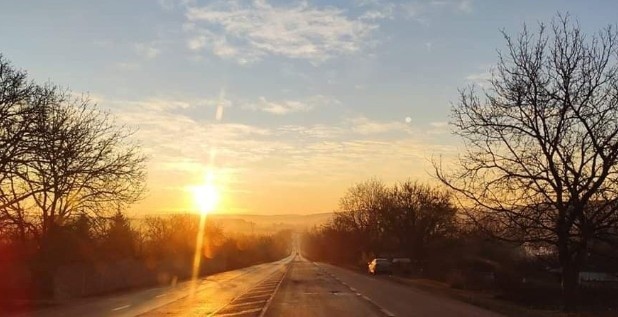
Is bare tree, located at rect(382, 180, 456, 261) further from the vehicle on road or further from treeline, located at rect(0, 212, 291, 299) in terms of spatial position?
treeline, located at rect(0, 212, 291, 299)

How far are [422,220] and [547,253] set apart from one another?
34565 mm

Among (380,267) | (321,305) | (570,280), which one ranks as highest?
(380,267)

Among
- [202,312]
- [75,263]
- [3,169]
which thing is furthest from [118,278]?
[202,312]

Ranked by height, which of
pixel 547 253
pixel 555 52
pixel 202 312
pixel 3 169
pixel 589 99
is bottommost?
pixel 202 312

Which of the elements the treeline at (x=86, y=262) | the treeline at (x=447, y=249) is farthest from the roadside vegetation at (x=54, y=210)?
the treeline at (x=447, y=249)

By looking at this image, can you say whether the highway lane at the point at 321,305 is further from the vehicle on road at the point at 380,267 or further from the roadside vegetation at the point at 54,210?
the vehicle on road at the point at 380,267

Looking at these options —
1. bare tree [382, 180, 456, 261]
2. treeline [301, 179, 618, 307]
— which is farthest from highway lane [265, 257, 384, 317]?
bare tree [382, 180, 456, 261]

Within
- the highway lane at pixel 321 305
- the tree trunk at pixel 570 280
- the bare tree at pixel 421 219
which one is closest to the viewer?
the highway lane at pixel 321 305

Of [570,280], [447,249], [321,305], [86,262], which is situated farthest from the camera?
[447,249]

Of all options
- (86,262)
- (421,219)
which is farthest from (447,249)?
(86,262)

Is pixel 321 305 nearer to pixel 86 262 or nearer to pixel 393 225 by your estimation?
pixel 86 262

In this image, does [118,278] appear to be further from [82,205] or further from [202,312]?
[202,312]

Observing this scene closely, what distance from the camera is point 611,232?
89.4ft

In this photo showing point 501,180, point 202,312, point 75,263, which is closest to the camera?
point 202,312
